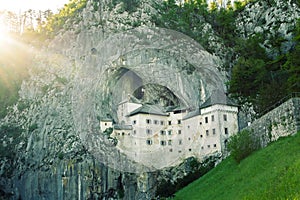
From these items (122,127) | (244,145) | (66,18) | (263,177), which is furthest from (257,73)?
(66,18)

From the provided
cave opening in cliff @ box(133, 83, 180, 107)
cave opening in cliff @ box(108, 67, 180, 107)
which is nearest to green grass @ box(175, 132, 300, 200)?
cave opening in cliff @ box(133, 83, 180, 107)

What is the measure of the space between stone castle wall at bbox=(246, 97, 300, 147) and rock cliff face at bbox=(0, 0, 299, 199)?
1047 inches

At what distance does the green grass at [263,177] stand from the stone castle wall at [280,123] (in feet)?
2.28

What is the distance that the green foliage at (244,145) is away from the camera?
26.7 metres

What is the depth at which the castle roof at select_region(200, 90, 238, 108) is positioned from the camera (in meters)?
49.4

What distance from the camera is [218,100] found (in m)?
49.5

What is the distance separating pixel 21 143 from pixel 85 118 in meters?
12.5

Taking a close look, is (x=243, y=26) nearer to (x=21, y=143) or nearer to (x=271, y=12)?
(x=271, y=12)

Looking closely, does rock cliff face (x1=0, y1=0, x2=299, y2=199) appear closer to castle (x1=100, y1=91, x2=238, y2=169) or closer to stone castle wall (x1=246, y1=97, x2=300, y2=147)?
castle (x1=100, y1=91, x2=238, y2=169)

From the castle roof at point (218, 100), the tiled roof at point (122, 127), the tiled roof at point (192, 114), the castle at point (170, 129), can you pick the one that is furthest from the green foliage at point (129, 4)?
the castle roof at point (218, 100)

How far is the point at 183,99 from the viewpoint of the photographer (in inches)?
2245

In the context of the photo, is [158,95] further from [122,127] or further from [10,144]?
[10,144]

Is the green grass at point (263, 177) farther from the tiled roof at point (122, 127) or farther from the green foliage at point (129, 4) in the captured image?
the green foliage at point (129, 4)

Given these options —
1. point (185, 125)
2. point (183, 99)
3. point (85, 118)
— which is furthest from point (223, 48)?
point (85, 118)
